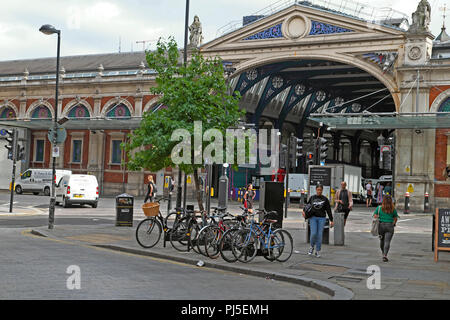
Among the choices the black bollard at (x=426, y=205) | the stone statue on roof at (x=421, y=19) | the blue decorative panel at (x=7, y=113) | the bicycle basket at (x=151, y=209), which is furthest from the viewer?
the blue decorative panel at (x=7, y=113)

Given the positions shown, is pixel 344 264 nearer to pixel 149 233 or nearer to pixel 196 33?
pixel 149 233

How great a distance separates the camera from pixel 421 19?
38.7m

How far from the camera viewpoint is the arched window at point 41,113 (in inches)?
2063

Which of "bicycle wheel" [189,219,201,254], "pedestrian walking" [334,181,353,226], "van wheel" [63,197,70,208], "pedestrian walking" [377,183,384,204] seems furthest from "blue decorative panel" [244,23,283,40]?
"bicycle wheel" [189,219,201,254]

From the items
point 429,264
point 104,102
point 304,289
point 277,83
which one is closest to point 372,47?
point 277,83

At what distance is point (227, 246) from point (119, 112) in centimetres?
3871

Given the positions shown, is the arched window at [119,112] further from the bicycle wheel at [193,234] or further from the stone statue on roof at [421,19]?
the bicycle wheel at [193,234]

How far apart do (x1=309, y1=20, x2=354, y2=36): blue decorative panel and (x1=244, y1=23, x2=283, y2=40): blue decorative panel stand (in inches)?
93.1

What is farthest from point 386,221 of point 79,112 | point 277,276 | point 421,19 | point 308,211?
point 79,112

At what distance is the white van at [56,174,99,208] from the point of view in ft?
101

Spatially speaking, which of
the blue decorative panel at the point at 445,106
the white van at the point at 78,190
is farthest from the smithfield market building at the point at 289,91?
the white van at the point at 78,190

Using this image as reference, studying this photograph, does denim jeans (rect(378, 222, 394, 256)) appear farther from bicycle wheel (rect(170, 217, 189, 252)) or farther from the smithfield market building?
the smithfield market building

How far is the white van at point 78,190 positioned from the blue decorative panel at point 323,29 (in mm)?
19279
